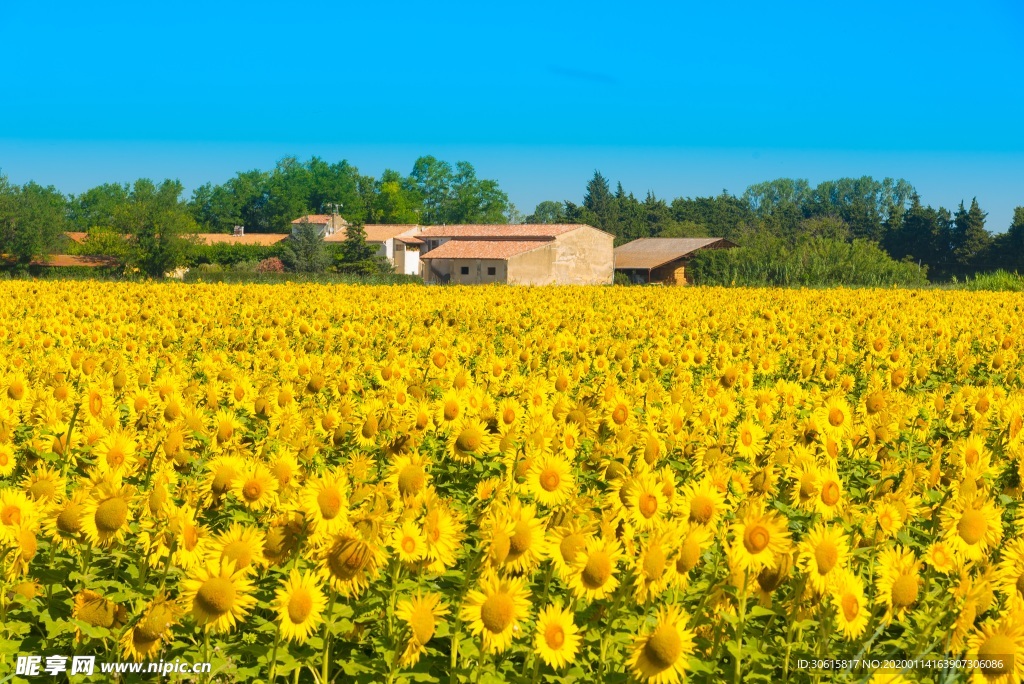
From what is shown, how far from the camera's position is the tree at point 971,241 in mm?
76750

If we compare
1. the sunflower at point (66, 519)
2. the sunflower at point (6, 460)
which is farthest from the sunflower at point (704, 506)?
the sunflower at point (6, 460)

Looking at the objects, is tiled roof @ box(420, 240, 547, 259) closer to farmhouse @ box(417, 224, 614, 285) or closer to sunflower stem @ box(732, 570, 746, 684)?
farmhouse @ box(417, 224, 614, 285)

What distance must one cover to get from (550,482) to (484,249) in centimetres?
6687

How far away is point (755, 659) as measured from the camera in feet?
10.8

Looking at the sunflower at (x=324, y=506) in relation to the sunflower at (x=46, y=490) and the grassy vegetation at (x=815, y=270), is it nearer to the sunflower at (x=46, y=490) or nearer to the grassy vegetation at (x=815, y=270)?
the sunflower at (x=46, y=490)

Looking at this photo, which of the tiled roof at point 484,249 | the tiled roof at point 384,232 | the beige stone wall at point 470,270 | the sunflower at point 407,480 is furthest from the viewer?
the tiled roof at point 384,232

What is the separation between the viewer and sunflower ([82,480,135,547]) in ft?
9.98

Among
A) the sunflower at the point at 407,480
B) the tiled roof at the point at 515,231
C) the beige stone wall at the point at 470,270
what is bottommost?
the sunflower at the point at 407,480

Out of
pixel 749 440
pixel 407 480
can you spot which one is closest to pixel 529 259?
pixel 749 440

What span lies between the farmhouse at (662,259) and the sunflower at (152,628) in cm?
7558

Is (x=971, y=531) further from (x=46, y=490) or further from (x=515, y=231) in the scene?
(x=515, y=231)

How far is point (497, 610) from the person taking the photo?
2.84 metres

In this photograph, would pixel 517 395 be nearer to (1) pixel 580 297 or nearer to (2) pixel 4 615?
(2) pixel 4 615

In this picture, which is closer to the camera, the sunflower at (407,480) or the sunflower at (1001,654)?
the sunflower at (1001,654)
